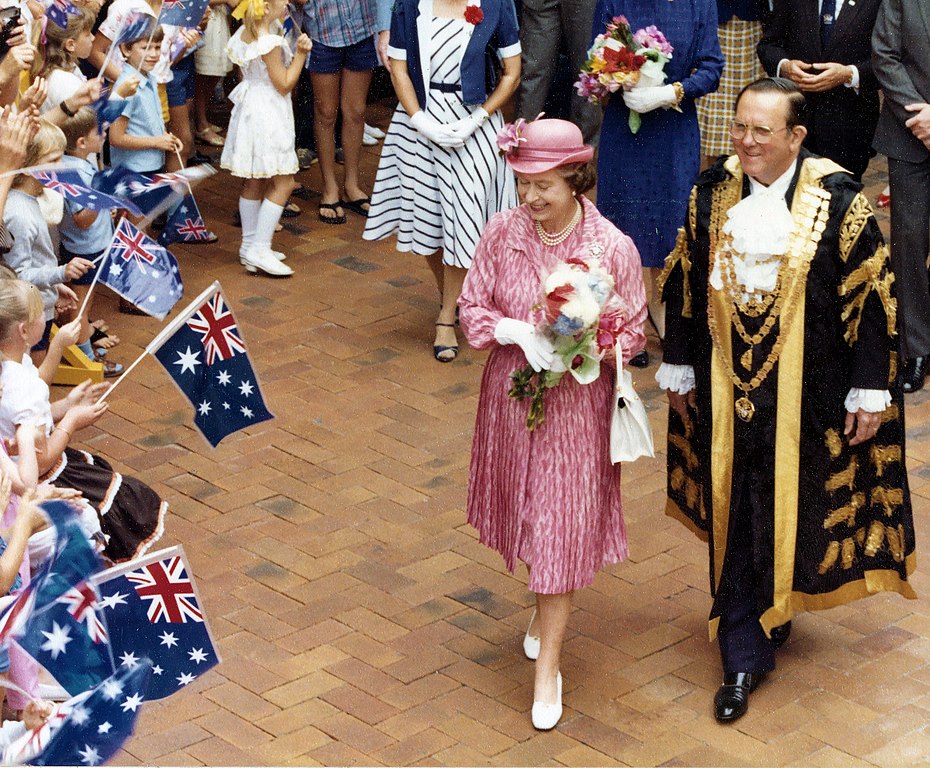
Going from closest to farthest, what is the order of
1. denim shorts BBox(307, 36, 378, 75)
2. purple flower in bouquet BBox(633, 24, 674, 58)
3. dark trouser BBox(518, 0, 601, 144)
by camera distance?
1. purple flower in bouquet BBox(633, 24, 674, 58)
2. dark trouser BBox(518, 0, 601, 144)
3. denim shorts BBox(307, 36, 378, 75)

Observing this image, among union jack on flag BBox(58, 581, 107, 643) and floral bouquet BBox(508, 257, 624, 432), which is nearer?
union jack on flag BBox(58, 581, 107, 643)

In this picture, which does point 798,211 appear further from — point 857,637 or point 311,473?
point 311,473

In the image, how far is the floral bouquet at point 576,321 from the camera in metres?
4.93

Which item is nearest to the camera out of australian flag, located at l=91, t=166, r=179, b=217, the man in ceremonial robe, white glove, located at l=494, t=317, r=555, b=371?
white glove, located at l=494, t=317, r=555, b=371

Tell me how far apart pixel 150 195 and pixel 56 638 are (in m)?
2.55

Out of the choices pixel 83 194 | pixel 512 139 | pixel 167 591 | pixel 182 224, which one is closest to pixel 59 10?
pixel 182 224

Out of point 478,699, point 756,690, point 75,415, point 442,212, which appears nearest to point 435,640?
point 478,699

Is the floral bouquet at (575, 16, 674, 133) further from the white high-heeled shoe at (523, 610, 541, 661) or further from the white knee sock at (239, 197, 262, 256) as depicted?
the white high-heeled shoe at (523, 610, 541, 661)

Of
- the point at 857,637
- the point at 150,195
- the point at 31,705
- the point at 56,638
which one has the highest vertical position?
the point at 150,195

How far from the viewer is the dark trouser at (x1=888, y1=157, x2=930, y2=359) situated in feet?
25.0

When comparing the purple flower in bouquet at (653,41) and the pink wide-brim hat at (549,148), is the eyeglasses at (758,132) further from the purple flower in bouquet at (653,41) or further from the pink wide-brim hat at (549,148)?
the purple flower in bouquet at (653,41)

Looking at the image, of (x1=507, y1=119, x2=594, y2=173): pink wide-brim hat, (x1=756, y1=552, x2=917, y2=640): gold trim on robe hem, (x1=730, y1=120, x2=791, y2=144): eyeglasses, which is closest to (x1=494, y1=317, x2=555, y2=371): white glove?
(x1=507, y1=119, x2=594, y2=173): pink wide-brim hat

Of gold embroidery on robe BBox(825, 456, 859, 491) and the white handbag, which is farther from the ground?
the white handbag

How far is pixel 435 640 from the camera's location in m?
5.80
